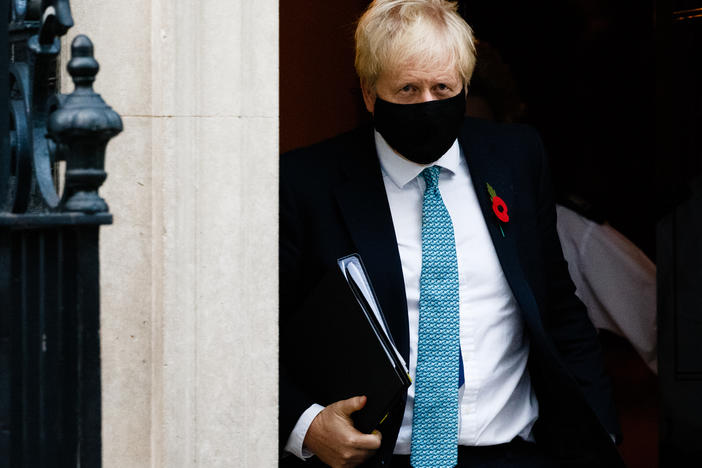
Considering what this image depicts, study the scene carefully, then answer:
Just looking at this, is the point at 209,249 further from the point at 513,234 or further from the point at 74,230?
the point at 513,234

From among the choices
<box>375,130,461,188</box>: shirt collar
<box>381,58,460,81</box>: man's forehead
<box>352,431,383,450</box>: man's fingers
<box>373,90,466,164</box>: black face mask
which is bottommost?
<box>352,431,383,450</box>: man's fingers

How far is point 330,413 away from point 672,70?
257cm

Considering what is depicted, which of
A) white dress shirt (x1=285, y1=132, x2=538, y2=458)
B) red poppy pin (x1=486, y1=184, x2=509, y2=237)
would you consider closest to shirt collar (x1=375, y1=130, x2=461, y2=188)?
white dress shirt (x1=285, y1=132, x2=538, y2=458)

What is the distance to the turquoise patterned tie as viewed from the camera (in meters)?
2.49

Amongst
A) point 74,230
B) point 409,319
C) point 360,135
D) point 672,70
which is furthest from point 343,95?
point 74,230

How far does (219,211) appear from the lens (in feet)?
7.42

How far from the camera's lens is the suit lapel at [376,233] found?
8.21 ft

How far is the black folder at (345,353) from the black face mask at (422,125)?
33cm

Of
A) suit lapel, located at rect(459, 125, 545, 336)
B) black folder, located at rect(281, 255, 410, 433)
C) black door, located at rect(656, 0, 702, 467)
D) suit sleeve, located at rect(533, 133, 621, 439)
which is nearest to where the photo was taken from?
black folder, located at rect(281, 255, 410, 433)

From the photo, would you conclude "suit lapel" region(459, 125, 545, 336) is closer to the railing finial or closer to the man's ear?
the man's ear

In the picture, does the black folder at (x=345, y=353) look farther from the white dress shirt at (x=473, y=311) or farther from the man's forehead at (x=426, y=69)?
the man's forehead at (x=426, y=69)

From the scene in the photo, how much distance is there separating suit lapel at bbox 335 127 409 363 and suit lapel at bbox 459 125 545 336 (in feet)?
0.84

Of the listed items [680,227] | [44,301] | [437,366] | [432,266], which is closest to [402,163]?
[432,266]

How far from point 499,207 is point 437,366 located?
45 centimetres
